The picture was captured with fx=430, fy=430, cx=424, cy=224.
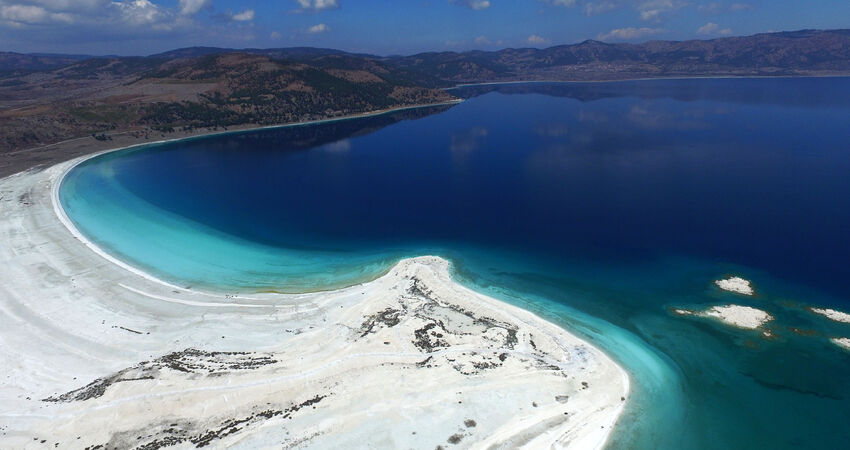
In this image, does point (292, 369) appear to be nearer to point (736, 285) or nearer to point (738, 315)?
point (738, 315)

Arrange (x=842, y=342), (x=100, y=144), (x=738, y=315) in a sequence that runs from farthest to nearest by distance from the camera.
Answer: (x=100, y=144) → (x=738, y=315) → (x=842, y=342)

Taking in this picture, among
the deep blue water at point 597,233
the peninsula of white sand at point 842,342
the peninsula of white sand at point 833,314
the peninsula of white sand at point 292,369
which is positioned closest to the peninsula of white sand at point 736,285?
the deep blue water at point 597,233

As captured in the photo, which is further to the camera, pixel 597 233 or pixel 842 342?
pixel 597 233

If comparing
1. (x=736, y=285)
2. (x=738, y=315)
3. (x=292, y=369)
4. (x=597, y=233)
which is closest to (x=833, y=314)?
(x=736, y=285)

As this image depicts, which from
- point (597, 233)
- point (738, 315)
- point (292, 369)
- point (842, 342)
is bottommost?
point (842, 342)

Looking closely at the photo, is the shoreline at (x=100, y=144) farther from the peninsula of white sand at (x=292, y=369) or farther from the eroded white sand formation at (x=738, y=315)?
the eroded white sand formation at (x=738, y=315)

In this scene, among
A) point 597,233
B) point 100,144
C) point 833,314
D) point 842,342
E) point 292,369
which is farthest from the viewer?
point 100,144

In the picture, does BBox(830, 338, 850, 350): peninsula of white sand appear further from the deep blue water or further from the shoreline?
Result: the shoreline
